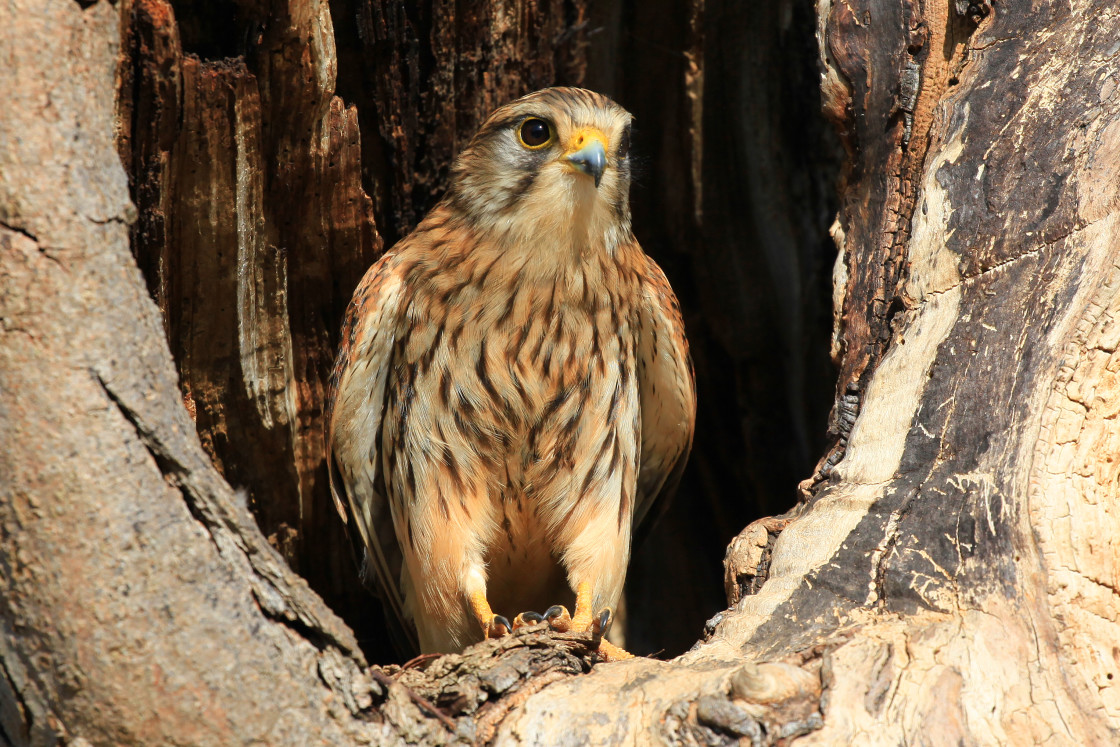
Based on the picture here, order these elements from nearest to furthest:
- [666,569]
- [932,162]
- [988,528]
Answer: [988,528] → [932,162] → [666,569]

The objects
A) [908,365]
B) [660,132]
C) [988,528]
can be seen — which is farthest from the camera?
[660,132]

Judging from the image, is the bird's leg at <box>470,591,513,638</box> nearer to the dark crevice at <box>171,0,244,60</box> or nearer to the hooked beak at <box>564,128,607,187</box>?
the hooked beak at <box>564,128,607,187</box>

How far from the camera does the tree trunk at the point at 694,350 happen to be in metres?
1.67

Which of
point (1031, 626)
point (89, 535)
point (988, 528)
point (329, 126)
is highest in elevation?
point (329, 126)

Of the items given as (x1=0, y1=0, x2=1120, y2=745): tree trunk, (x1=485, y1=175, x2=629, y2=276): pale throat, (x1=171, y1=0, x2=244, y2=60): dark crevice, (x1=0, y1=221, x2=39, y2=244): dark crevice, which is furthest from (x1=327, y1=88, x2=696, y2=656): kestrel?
(x1=0, y1=221, x2=39, y2=244): dark crevice

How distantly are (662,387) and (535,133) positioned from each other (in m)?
0.98

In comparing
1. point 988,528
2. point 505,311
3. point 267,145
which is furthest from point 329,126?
point 988,528

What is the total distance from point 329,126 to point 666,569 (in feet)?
8.82

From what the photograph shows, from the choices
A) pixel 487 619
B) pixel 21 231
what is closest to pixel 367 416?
pixel 487 619

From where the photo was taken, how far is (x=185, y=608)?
5.43ft

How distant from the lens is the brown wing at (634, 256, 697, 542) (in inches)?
133

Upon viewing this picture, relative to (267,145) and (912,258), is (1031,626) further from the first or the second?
(267,145)

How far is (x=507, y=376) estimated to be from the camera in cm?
316

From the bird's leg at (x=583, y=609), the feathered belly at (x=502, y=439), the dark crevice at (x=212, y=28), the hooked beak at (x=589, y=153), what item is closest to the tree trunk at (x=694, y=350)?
the dark crevice at (x=212, y=28)
